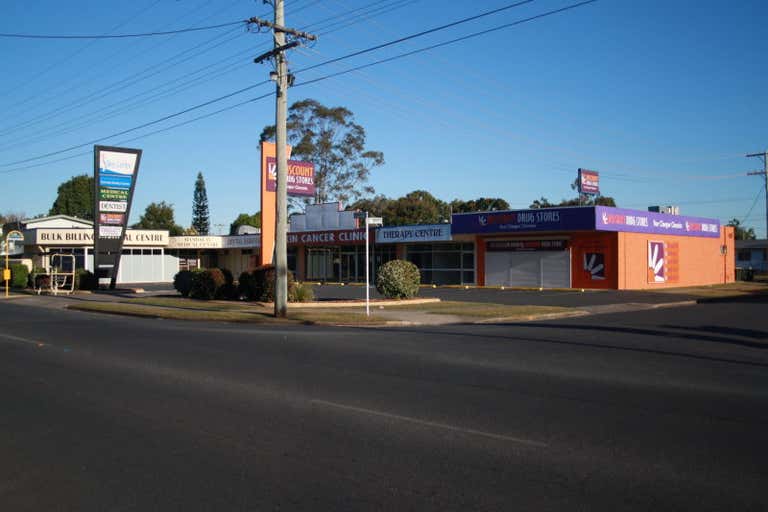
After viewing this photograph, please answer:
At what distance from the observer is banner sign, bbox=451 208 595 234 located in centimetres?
3698

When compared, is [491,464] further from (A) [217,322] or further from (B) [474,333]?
(A) [217,322]

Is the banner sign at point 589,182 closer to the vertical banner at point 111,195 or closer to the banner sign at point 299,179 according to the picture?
the banner sign at point 299,179

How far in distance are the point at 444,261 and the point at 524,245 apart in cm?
666

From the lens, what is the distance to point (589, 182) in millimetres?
44375

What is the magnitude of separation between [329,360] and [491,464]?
255 inches

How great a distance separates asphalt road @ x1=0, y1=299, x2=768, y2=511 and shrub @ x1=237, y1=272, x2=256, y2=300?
1434cm

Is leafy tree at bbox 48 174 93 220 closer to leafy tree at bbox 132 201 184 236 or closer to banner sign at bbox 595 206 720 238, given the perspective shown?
leafy tree at bbox 132 201 184 236

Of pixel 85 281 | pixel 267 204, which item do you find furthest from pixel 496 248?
pixel 85 281

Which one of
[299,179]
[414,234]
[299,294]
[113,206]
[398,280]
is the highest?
[299,179]

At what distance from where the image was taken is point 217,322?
69.5ft

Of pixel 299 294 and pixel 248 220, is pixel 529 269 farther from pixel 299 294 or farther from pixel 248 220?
pixel 248 220

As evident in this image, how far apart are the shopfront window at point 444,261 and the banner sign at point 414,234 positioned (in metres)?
1.60

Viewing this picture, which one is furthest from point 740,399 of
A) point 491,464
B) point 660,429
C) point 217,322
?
point 217,322

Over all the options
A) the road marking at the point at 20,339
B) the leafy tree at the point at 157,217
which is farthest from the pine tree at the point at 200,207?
the road marking at the point at 20,339
